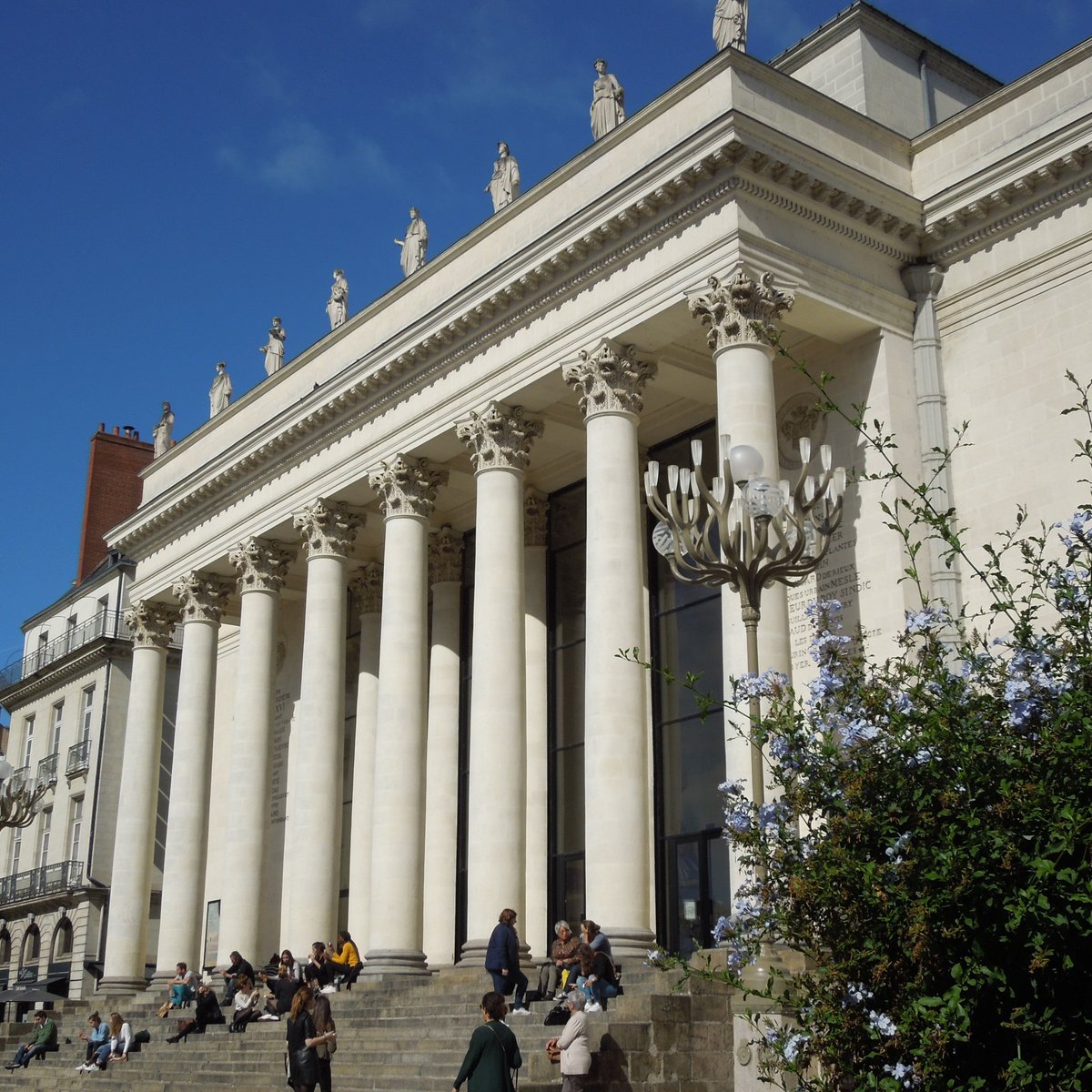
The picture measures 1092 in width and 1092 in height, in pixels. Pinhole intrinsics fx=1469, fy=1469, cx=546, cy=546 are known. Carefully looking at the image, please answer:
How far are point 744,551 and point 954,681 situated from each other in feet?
21.0

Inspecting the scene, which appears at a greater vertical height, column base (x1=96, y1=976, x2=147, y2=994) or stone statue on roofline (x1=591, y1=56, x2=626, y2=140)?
stone statue on roofline (x1=591, y1=56, x2=626, y2=140)

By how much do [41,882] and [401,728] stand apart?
2682 centimetres

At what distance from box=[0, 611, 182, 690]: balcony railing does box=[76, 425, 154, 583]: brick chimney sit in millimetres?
3491

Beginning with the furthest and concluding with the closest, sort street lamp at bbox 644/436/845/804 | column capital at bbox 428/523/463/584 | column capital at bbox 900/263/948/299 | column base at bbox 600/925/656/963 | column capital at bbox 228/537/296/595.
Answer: column capital at bbox 228/537/296/595, column capital at bbox 428/523/463/584, column capital at bbox 900/263/948/299, column base at bbox 600/925/656/963, street lamp at bbox 644/436/845/804

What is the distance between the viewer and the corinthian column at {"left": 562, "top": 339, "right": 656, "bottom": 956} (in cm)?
2225

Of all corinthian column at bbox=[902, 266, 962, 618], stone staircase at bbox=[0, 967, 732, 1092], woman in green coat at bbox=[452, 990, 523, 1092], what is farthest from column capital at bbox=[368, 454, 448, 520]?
woman in green coat at bbox=[452, 990, 523, 1092]

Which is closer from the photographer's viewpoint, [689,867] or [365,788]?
[689,867]

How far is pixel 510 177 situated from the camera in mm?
29531

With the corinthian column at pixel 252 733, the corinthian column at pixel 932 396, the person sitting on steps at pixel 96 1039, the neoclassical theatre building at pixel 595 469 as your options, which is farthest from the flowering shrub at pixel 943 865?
the corinthian column at pixel 252 733

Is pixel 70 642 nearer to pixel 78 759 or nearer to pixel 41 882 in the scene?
pixel 78 759

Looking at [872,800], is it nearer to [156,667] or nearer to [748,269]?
[748,269]

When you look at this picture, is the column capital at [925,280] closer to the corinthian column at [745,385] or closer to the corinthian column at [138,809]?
the corinthian column at [745,385]

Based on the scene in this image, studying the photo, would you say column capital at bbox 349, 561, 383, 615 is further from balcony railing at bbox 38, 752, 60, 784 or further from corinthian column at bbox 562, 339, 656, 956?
balcony railing at bbox 38, 752, 60, 784

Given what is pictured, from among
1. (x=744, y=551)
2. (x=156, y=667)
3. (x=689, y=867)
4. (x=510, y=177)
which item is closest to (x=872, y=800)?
(x=744, y=551)
